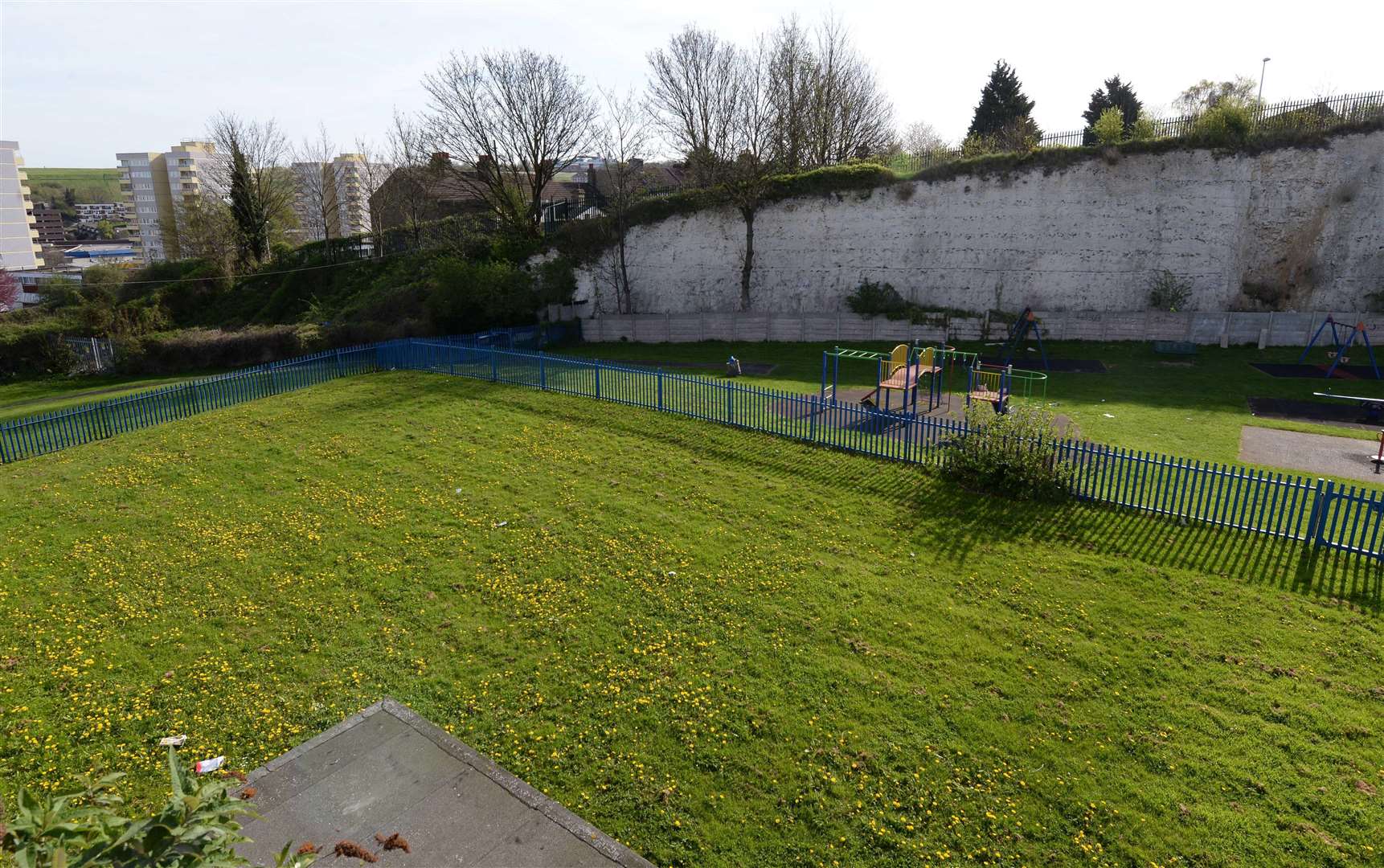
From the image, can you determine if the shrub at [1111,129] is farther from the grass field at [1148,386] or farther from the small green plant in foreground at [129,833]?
the small green plant in foreground at [129,833]

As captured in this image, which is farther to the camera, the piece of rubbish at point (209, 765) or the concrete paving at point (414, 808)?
the piece of rubbish at point (209, 765)

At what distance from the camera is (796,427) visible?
54.3 feet

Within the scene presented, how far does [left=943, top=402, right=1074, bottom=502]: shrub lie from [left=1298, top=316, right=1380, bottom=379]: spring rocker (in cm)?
1456

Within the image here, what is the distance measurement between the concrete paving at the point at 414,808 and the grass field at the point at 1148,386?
13.4 metres

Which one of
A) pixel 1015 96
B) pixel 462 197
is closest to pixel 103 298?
pixel 462 197

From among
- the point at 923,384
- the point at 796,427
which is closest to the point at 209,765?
the point at 796,427

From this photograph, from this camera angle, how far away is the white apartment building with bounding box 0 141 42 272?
309 feet

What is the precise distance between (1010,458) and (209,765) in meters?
11.9

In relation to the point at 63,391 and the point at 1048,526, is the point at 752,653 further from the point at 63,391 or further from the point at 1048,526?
the point at 63,391

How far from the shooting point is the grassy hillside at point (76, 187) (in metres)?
163

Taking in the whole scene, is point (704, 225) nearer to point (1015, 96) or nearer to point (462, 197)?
point (462, 197)

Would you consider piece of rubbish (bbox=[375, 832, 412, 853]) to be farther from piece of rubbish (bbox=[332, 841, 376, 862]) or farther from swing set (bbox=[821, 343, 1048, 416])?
swing set (bbox=[821, 343, 1048, 416])

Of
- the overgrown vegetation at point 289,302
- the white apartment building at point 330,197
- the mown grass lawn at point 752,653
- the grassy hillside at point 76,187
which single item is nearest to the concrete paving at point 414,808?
the mown grass lawn at point 752,653

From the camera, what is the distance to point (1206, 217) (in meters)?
26.7
